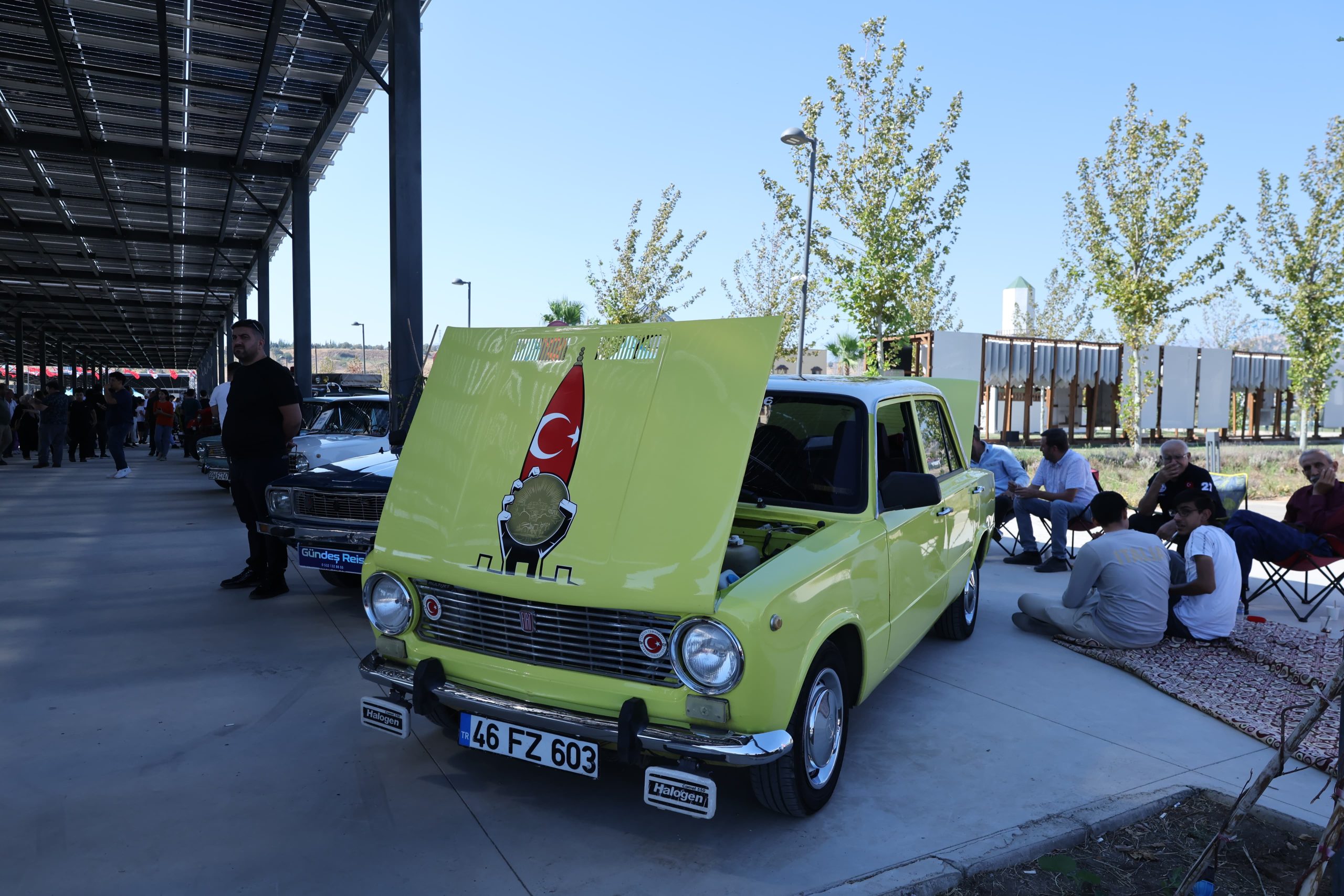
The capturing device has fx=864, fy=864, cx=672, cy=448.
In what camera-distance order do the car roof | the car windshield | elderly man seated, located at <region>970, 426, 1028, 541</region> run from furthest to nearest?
elderly man seated, located at <region>970, 426, 1028, 541</region> → the car roof → the car windshield

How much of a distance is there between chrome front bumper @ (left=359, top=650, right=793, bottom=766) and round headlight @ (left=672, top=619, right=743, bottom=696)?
0.17m

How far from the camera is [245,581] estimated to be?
7.39m

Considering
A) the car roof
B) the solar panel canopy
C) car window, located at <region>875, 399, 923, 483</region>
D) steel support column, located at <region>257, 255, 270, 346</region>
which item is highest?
the solar panel canopy

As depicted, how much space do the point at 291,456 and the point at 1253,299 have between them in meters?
23.5

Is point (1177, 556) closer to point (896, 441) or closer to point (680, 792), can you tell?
point (896, 441)

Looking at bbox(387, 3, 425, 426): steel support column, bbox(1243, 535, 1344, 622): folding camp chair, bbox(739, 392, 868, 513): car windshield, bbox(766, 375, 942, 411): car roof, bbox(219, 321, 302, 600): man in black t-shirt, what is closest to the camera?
bbox(739, 392, 868, 513): car windshield

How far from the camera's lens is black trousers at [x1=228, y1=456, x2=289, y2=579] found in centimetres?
666

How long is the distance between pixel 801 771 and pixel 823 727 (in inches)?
10.6

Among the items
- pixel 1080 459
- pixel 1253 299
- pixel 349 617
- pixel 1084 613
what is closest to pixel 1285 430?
pixel 1253 299

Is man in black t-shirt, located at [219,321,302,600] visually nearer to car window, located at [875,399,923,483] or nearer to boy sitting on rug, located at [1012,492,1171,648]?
car window, located at [875,399,923,483]

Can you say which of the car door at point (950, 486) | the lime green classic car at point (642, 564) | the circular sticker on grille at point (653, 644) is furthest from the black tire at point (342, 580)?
the circular sticker on grille at point (653, 644)

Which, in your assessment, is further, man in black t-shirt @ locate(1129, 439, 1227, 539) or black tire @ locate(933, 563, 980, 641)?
man in black t-shirt @ locate(1129, 439, 1227, 539)

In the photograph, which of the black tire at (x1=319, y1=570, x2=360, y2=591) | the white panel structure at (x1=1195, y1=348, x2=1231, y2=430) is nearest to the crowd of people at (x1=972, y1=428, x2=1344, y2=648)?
the black tire at (x1=319, y1=570, x2=360, y2=591)

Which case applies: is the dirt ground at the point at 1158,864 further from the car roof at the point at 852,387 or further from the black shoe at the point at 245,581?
the black shoe at the point at 245,581
